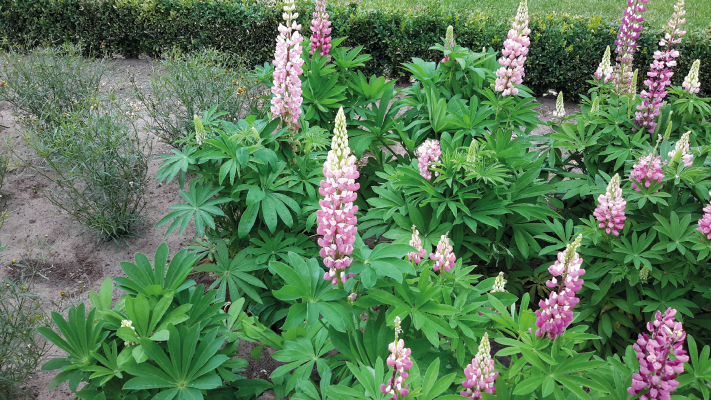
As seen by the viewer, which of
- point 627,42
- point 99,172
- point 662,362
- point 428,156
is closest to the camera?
point 662,362

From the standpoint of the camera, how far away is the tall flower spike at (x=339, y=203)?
2.04m

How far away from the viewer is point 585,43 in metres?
6.57

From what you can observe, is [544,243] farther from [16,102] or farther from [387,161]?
[16,102]

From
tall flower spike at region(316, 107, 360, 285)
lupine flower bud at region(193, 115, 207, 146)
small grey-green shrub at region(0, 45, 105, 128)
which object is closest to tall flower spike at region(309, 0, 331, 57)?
lupine flower bud at region(193, 115, 207, 146)

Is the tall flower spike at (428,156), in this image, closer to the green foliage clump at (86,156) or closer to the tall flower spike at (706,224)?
the tall flower spike at (706,224)

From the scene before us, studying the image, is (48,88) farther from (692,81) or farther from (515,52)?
(692,81)

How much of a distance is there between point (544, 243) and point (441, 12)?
4120 mm

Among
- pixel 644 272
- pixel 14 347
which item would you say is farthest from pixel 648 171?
pixel 14 347

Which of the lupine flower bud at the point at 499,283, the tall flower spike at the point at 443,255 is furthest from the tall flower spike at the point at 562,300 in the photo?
the tall flower spike at the point at 443,255

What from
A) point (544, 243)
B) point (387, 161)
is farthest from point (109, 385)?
point (544, 243)

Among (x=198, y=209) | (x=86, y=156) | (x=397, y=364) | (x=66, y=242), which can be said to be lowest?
(x=66, y=242)

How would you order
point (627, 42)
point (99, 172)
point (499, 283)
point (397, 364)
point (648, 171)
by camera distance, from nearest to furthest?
point (397, 364) < point (499, 283) < point (648, 171) < point (99, 172) < point (627, 42)

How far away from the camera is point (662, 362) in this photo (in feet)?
6.36

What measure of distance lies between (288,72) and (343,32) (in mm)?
3801
